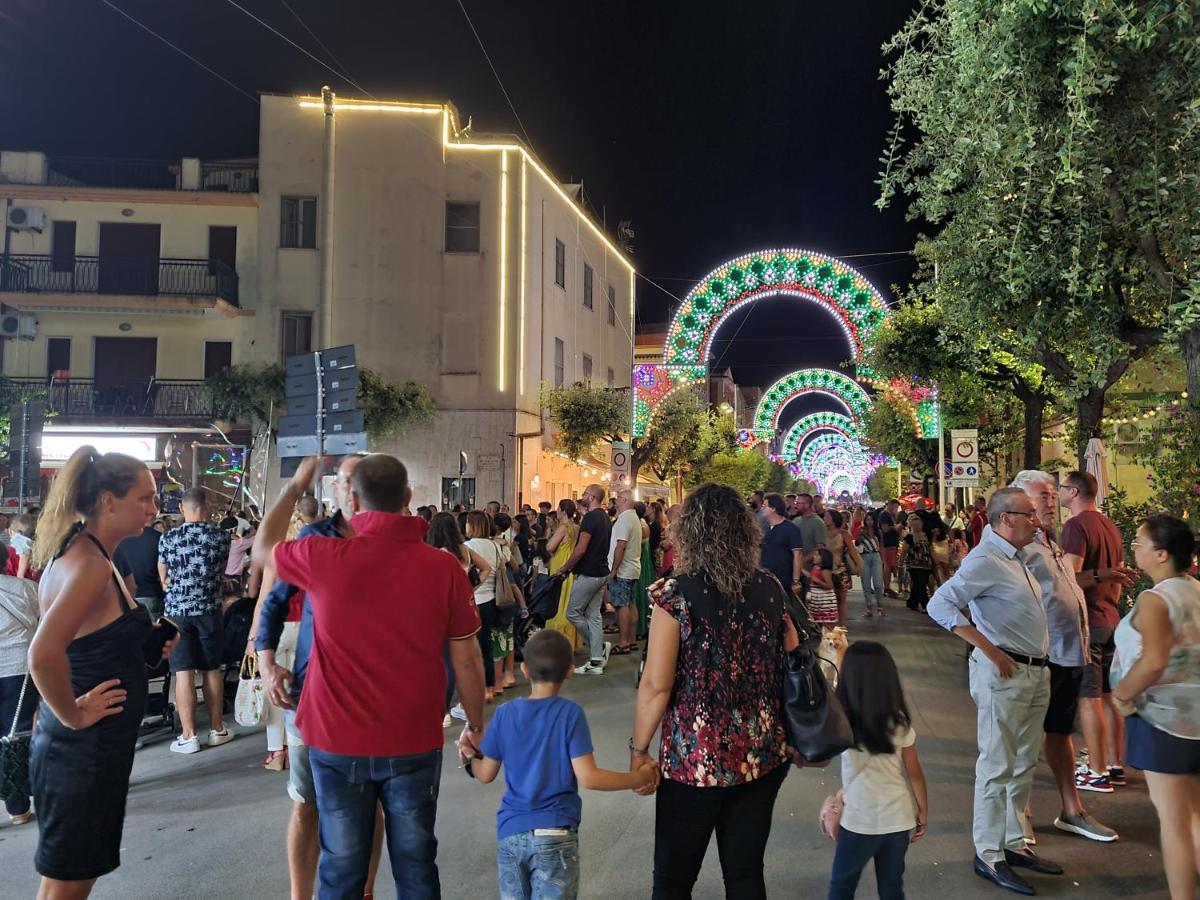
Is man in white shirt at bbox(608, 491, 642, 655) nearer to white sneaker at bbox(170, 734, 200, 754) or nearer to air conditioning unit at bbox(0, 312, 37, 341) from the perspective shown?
white sneaker at bbox(170, 734, 200, 754)

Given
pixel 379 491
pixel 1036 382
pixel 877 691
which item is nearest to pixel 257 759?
pixel 379 491

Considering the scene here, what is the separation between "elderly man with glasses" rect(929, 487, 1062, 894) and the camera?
4.65 m

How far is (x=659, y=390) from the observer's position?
94.4 ft

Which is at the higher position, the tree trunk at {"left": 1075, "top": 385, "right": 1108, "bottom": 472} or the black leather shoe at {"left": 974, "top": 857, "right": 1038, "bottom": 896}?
the tree trunk at {"left": 1075, "top": 385, "right": 1108, "bottom": 472}

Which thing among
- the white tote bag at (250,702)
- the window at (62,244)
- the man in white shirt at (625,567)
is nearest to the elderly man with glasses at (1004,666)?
the white tote bag at (250,702)

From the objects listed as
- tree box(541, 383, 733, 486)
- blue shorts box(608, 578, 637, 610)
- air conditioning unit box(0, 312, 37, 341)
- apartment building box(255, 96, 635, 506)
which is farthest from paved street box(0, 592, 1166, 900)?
air conditioning unit box(0, 312, 37, 341)

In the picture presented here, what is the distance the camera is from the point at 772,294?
80.7 feet

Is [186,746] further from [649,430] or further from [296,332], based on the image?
[649,430]

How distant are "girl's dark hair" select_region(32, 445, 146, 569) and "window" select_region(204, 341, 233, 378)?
24.4m

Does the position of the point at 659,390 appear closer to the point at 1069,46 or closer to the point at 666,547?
the point at 666,547

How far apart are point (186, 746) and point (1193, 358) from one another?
9121 mm

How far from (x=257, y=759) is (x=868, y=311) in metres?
19.3

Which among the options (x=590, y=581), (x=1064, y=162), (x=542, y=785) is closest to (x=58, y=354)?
(x=590, y=581)

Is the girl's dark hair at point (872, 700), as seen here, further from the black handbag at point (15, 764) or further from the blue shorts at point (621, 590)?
the blue shorts at point (621, 590)
